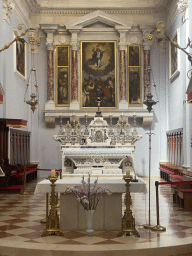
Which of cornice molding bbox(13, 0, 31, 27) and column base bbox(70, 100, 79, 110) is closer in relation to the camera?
cornice molding bbox(13, 0, 31, 27)

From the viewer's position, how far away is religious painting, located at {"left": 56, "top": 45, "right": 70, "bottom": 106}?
63.5 feet

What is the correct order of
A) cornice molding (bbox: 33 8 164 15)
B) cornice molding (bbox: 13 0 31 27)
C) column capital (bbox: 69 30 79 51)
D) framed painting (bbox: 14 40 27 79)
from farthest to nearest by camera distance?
cornice molding (bbox: 33 8 164 15) → column capital (bbox: 69 30 79 51) → cornice molding (bbox: 13 0 31 27) → framed painting (bbox: 14 40 27 79)

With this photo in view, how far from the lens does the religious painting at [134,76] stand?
19.2 meters

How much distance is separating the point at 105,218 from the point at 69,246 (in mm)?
1314

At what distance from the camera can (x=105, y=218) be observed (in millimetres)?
6891

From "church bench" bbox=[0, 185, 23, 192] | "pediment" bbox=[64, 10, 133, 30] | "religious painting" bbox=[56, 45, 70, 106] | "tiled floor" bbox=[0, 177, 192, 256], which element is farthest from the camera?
"religious painting" bbox=[56, 45, 70, 106]

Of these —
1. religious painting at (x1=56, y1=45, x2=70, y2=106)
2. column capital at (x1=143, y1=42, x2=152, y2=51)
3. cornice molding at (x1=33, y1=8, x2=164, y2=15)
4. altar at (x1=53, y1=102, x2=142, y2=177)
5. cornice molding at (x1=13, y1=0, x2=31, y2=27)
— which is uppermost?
cornice molding at (x1=33, y1=8, x2=164, y2=15)

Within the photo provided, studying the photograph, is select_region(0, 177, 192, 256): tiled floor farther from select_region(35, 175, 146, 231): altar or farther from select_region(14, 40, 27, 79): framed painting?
select_region(14, 40, 27, 79): framed painting

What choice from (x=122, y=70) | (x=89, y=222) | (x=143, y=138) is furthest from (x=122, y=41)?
(x=89, y=222)

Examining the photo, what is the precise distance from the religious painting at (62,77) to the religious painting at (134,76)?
3.11 m

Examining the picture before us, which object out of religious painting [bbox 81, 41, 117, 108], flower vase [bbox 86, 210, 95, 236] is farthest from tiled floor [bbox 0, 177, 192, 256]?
religious painting [bbox 81, 41, 117, 108]

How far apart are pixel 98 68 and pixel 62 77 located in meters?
1.87

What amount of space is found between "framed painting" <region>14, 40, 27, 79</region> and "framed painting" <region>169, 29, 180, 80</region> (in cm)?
667

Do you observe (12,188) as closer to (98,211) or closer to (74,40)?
(98,211)
